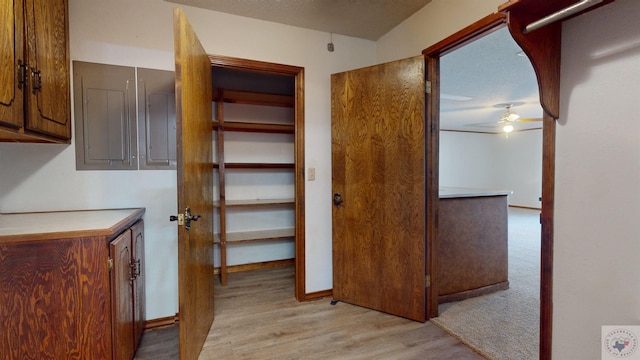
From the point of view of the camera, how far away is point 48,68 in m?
1.58

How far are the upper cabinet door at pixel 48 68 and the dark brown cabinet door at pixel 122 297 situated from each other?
72cm

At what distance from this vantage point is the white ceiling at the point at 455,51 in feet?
7.04

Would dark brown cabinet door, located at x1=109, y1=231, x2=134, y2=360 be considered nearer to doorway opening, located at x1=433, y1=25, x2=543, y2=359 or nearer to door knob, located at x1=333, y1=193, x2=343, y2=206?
door knob, located at x1=333, y1=193, x2=343, y2=206

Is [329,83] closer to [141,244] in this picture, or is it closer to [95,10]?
[95,10]

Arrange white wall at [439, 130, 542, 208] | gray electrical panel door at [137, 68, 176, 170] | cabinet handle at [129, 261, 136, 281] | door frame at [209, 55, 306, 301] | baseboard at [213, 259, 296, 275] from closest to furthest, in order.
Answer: cabinet handle at [129, 261, 136, 281]
gray electrical panel door at [137, 68, 176, 170]
door frame at [209, 55, 306, 301]
baseboard at [213, 259, 296, 275]
white wall at [439, 130, 542, 208]

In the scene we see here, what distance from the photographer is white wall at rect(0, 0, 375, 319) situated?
187cm

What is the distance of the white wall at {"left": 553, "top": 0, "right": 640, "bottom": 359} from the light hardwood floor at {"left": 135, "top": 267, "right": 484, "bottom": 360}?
2.83 ft

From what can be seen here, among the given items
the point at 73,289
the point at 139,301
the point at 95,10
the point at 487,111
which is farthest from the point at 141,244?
the point at 487,111

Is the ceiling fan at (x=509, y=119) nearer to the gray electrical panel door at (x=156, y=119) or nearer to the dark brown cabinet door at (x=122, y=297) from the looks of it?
the gray electrical panel door at (x=156, y=119)

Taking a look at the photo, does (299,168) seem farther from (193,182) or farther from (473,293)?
(473,293)

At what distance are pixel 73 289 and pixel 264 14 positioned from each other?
2179 millimetres

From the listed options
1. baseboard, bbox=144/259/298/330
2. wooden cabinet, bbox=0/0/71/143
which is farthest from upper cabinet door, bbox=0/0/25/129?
baseboard, bbox=144/259/298/330

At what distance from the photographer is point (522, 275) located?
10.3 feet

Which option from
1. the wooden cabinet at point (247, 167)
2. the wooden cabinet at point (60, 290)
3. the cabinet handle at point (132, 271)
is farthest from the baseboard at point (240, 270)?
the wooden cabinet at point (60, 290)
